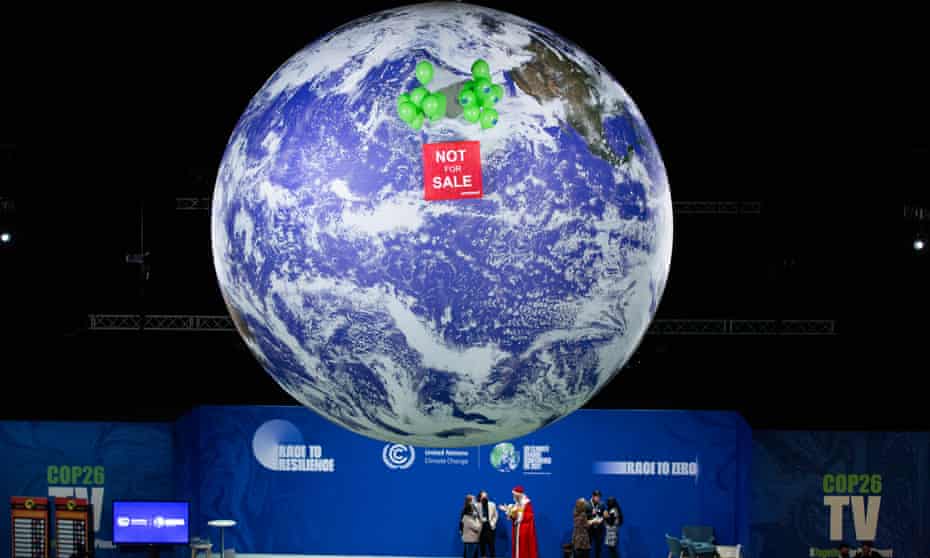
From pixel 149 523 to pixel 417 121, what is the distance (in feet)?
35.7

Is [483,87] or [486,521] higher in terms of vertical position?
[483,87]

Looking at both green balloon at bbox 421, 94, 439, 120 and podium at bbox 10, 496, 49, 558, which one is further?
podium at bbox 10, 496, 49, 558

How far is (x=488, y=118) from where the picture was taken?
5.37 feet

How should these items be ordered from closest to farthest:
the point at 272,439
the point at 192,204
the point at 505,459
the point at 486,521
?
1. the point at 486,521
2. the point at 192,204
3. the point at 505,459
4. the point at 272,439

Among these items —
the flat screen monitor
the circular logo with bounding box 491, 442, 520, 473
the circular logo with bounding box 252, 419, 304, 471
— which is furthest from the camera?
the circular logo with bounding box 252, 419, 304, 471

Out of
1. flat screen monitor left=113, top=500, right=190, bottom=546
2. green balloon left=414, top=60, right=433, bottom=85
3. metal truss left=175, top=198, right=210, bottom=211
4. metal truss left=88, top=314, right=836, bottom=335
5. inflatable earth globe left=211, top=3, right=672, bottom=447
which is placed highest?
metal truss left=175, top=198, right=210, bottom=211

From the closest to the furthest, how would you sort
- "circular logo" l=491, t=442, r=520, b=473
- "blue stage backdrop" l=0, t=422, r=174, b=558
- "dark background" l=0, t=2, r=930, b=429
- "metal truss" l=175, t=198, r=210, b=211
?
"dark background" l=0, t=2, r=930, b=429 → "blue stage backdrop" l=0, t=422, r=174, b=558 → "metal truss" l=175, t=198, r=210, b=211 → "circular logo" l=491, t=442, r=520, b=473

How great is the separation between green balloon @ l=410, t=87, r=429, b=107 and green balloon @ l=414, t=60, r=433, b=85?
2 centimetres

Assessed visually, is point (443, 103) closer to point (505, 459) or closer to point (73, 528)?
point (73, 528)

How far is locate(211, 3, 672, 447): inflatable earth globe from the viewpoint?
5.37ft

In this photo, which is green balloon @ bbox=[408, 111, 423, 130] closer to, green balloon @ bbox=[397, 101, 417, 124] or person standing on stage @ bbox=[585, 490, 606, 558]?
green balloon @ bbox=[397, 101, 417, 124]

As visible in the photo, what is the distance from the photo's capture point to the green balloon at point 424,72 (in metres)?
1.66

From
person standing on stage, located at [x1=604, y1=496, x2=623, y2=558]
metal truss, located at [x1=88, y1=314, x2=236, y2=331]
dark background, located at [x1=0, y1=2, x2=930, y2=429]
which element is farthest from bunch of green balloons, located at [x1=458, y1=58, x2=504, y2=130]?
metal truss, located at [x1=88, y1=314, x2=236, y2=331]

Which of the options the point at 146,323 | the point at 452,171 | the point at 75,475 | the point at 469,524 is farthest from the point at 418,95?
the point at 146,323
